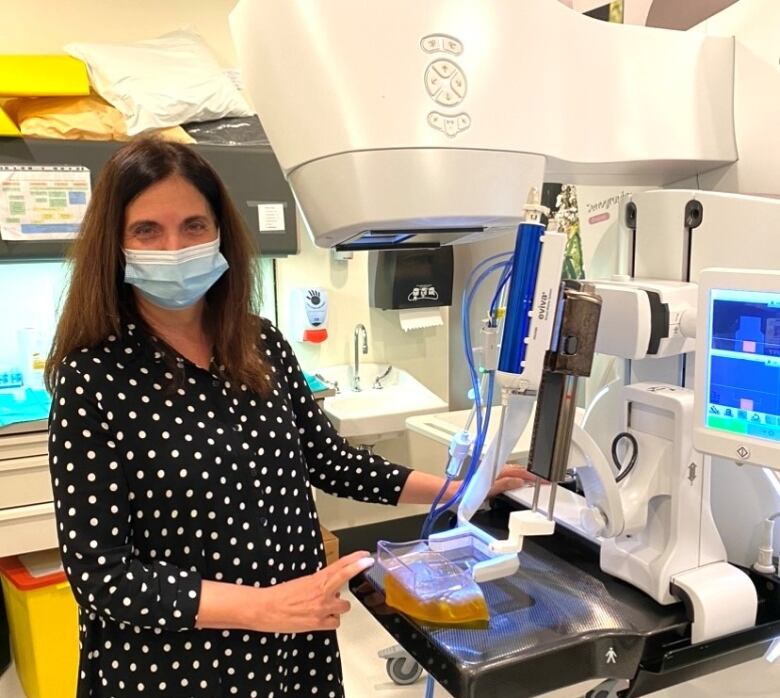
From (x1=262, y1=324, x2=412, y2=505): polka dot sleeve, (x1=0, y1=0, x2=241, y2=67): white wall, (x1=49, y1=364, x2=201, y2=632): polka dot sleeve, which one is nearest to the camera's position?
(x1=49, y1=364, x2=201, y2=632): polka dot sleeve

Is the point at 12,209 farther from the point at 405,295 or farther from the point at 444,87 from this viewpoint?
the point at 444,87

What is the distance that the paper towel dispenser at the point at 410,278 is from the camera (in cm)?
320

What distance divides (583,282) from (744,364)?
246 mm

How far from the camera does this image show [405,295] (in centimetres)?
325

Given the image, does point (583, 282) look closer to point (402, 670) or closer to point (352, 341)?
point (402, 670)

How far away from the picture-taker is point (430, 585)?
1.06 meters

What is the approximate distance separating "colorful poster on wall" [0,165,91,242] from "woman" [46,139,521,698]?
1.32 metres

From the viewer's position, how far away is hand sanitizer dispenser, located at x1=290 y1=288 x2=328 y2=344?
3.07 meters

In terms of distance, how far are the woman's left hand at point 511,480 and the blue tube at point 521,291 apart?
48 centimetres

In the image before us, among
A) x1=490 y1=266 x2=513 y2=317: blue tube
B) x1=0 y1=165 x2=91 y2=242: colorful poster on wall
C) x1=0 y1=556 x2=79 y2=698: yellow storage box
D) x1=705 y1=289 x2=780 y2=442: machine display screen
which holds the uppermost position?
x1=0 y1=165 x2=91 y2=242: colorful poster on wall

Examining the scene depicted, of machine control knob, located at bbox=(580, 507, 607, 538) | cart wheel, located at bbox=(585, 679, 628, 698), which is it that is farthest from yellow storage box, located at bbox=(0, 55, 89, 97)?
cart wheel, located at bbox=(585, 679, 628, 698)

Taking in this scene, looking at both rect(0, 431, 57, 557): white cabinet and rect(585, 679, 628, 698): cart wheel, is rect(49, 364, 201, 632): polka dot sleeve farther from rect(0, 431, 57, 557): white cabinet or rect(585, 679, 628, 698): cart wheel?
rect(0, 431, 57, 557): white cabinet

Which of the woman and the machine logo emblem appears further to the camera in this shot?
the woman

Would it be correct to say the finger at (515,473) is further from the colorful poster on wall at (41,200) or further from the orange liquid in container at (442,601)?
the colorful poster on wall at (41,200)
